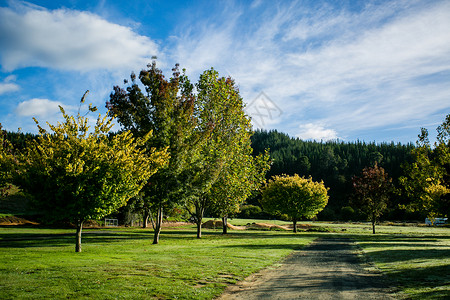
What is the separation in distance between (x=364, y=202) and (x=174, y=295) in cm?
4458

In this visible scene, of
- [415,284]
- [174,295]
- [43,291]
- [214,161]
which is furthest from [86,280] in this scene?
[214,161]

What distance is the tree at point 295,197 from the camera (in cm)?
4612

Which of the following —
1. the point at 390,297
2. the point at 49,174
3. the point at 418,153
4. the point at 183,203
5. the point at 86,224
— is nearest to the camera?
the point at 390,297

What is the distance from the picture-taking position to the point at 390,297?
8.64 m

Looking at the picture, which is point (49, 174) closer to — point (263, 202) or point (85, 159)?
point (85, 159)

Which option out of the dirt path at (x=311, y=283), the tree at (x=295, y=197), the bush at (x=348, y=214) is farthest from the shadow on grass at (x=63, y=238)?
the bush at (x=348, y=214)

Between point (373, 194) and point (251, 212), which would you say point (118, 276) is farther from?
point (251, 212)

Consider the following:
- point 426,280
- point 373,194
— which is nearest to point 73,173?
point 426,280

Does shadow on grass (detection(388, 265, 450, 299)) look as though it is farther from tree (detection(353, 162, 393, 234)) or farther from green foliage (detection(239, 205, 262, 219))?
green foliage (detection(239, 205, 262, 219))

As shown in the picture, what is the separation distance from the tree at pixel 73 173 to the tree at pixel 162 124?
5966 millimetres

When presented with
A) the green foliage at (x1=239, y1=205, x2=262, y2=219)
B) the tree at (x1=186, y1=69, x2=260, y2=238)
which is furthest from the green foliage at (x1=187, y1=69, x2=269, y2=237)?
the green foliage at (x1=239, y1=205, x2=262, y2=219)

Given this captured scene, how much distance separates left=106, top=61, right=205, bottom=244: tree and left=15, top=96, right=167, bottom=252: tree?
5.97m

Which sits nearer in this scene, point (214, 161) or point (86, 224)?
point (214, 161)

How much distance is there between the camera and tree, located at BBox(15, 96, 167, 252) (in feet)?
50.0
